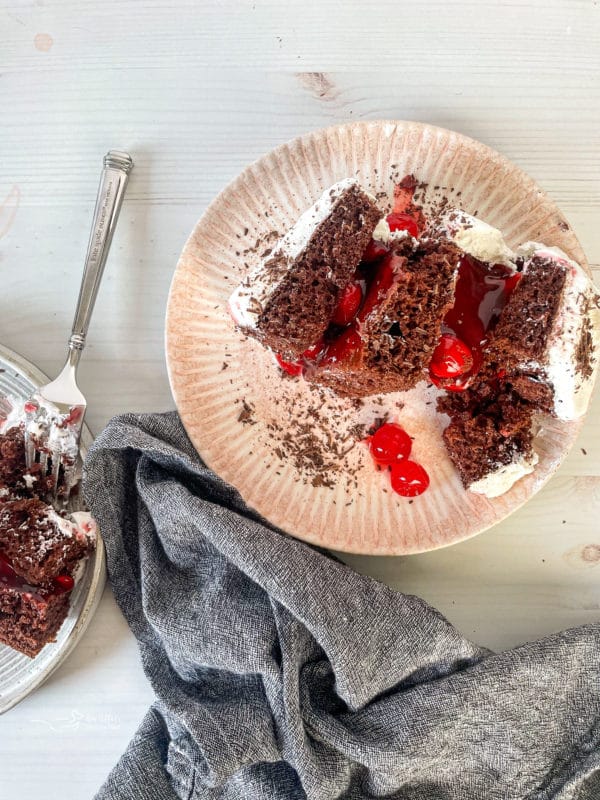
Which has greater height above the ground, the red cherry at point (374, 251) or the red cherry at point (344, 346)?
the red cherry at point (374, 251)

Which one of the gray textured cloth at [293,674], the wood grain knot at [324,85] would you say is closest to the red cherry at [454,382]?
the gray textured cloth at [293,674]

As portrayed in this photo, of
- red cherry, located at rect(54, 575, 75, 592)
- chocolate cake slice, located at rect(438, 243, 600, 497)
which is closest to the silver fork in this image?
red cherry, located at rect(54, 575, 75, 592)

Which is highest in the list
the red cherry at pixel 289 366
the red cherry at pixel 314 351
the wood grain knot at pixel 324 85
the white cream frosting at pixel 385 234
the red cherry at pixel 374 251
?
the wood grain knot at pixel 324 85

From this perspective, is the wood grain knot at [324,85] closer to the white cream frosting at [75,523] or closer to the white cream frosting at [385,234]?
the white cream frosting at [385,234]

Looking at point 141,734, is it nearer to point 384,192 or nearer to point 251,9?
point 384,192

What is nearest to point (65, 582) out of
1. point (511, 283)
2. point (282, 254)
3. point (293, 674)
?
point (293, 674)

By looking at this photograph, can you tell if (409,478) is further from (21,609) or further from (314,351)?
(21,609)
